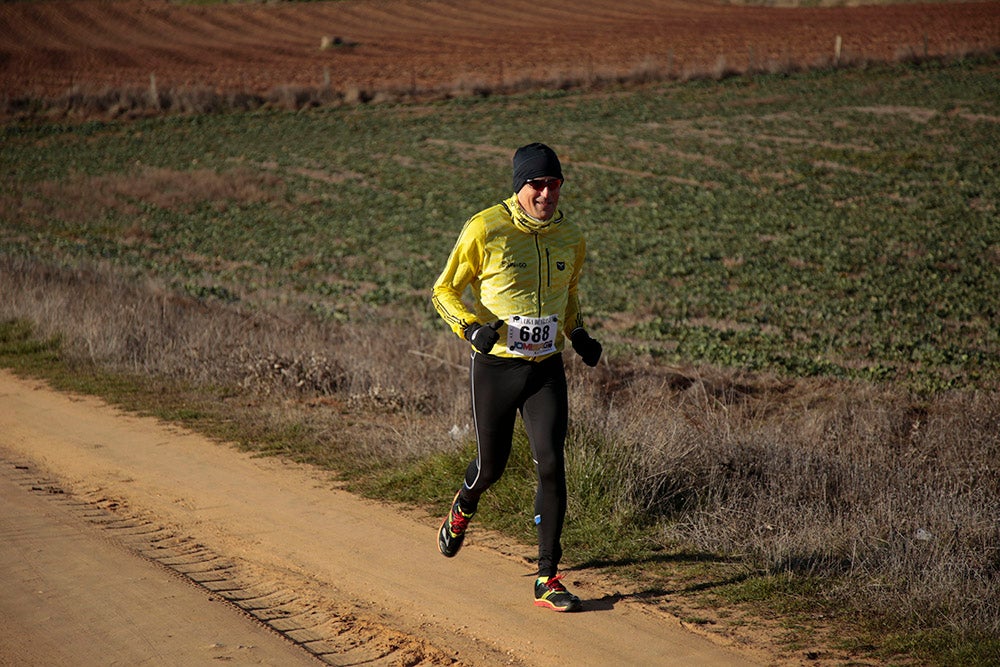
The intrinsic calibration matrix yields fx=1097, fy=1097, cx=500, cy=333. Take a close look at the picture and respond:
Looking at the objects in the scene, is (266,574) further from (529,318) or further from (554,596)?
(529,318)

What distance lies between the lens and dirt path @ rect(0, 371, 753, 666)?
540 cm

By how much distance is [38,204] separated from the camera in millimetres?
29406

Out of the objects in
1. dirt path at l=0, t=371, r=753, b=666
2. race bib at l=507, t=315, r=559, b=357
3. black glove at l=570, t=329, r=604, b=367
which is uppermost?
race bib at l=507, t=315, r=559, b=357

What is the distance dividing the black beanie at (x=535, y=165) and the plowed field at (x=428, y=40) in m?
43.9

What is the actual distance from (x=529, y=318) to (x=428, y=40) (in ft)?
210

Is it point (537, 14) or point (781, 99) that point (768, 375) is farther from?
point (537, 14)

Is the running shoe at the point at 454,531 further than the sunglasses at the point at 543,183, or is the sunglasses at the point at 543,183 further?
the running shoe at the point at 454,531

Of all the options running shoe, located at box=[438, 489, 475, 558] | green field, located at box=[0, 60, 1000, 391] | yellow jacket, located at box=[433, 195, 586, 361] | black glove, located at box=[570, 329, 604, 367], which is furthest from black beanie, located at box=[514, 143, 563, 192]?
green field, located at box=[0, 60, 1000, 391]

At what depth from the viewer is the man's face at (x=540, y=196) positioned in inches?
226

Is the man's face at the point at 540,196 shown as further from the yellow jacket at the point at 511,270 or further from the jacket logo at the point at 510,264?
the jacket logo at the point at 510,264

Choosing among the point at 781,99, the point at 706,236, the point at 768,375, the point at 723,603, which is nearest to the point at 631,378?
the point at 768,375

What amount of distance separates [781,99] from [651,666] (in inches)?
1584

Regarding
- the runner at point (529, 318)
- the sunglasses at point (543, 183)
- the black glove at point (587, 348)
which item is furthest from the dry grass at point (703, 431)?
the sunglasses at point (543, 183)

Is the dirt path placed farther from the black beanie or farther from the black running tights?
the black beanie
